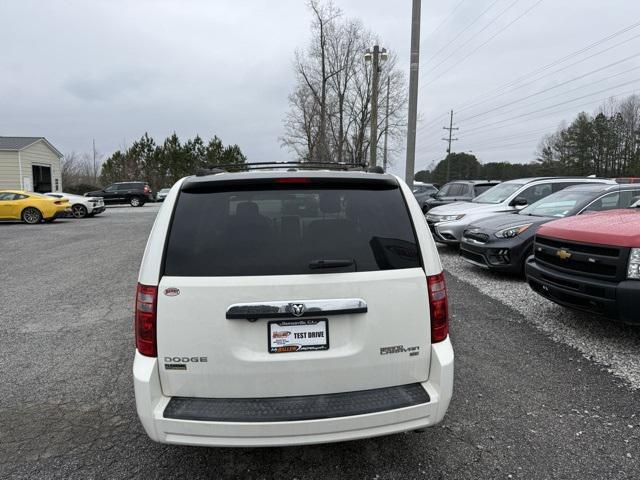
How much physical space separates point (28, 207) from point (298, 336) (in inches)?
813

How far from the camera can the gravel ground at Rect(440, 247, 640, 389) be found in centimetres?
403

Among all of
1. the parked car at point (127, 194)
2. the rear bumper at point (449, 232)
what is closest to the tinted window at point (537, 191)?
the rear bumper at point (449, 232)

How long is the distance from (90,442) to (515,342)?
394cm

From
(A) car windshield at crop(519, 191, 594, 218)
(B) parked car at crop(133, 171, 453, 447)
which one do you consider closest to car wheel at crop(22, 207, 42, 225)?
(A) car windshield at crop(519, 191, 594, 218)

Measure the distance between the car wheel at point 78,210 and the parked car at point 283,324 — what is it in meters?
22.0

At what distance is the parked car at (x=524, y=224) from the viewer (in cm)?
706

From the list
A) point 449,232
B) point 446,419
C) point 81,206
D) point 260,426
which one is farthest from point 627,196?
point 81,206

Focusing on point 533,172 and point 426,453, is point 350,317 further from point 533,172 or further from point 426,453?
point 533,172

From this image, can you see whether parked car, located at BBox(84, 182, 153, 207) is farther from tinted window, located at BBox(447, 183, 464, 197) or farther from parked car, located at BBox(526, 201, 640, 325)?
parked car, located at BBox(526, 201, 640, 325)

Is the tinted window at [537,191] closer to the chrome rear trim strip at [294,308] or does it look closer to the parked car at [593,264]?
the parked car at [593,264]

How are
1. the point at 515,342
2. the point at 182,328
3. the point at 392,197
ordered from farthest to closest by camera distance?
the point at 515,342
the point at 392,197
the point at 182,328

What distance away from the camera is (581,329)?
4906mm

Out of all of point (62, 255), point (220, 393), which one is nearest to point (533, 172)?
point (62, 255)

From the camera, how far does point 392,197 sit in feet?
8.41
